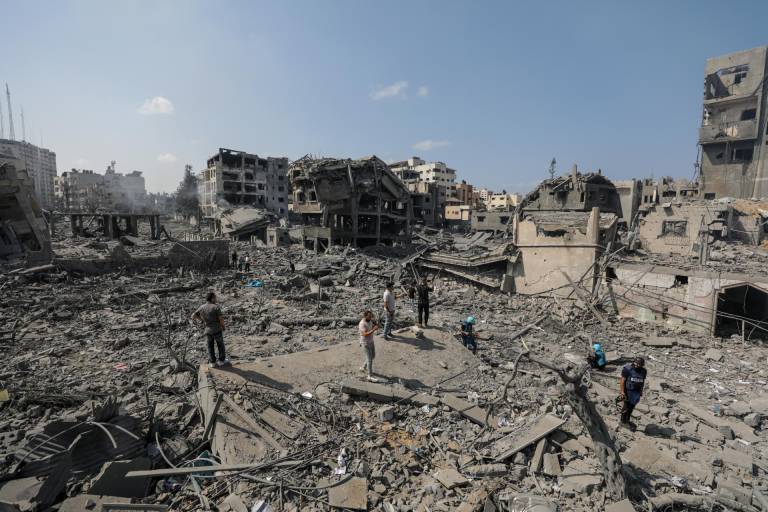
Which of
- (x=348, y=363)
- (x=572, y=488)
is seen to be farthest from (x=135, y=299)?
(x=572, y=488)

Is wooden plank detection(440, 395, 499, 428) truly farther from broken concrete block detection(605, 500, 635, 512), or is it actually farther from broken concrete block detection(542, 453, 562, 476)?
broken concrete block detection(605, 500, 635, 512)

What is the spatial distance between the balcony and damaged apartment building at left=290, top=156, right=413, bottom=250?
1286 inches

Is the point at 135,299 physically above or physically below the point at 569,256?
below

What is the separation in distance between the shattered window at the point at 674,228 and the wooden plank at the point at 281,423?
1143 inches

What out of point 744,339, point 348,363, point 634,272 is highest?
point 634,272

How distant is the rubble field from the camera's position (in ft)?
15.6

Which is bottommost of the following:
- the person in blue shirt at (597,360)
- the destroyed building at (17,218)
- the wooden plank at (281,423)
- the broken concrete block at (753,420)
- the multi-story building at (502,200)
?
the broken concrete block at (753,420)

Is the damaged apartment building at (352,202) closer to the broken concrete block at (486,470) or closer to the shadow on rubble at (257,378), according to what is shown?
the shadow on rubble at (257,378)

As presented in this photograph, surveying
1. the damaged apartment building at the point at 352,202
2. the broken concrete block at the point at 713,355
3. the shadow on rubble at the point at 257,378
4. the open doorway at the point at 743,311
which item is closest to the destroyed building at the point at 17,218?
the damaged apartment building at the point at 352,202

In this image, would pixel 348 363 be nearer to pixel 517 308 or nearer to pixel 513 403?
pixel 513 403

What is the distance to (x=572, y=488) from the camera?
4867 millimetres

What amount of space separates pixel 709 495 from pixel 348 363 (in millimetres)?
5860

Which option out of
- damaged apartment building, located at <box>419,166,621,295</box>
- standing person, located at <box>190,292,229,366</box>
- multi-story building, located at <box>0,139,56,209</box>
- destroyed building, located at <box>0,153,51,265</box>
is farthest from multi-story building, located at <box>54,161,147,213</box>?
standing person, located at <box>190,292,229,366</box>

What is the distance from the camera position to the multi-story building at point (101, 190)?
73.9m
